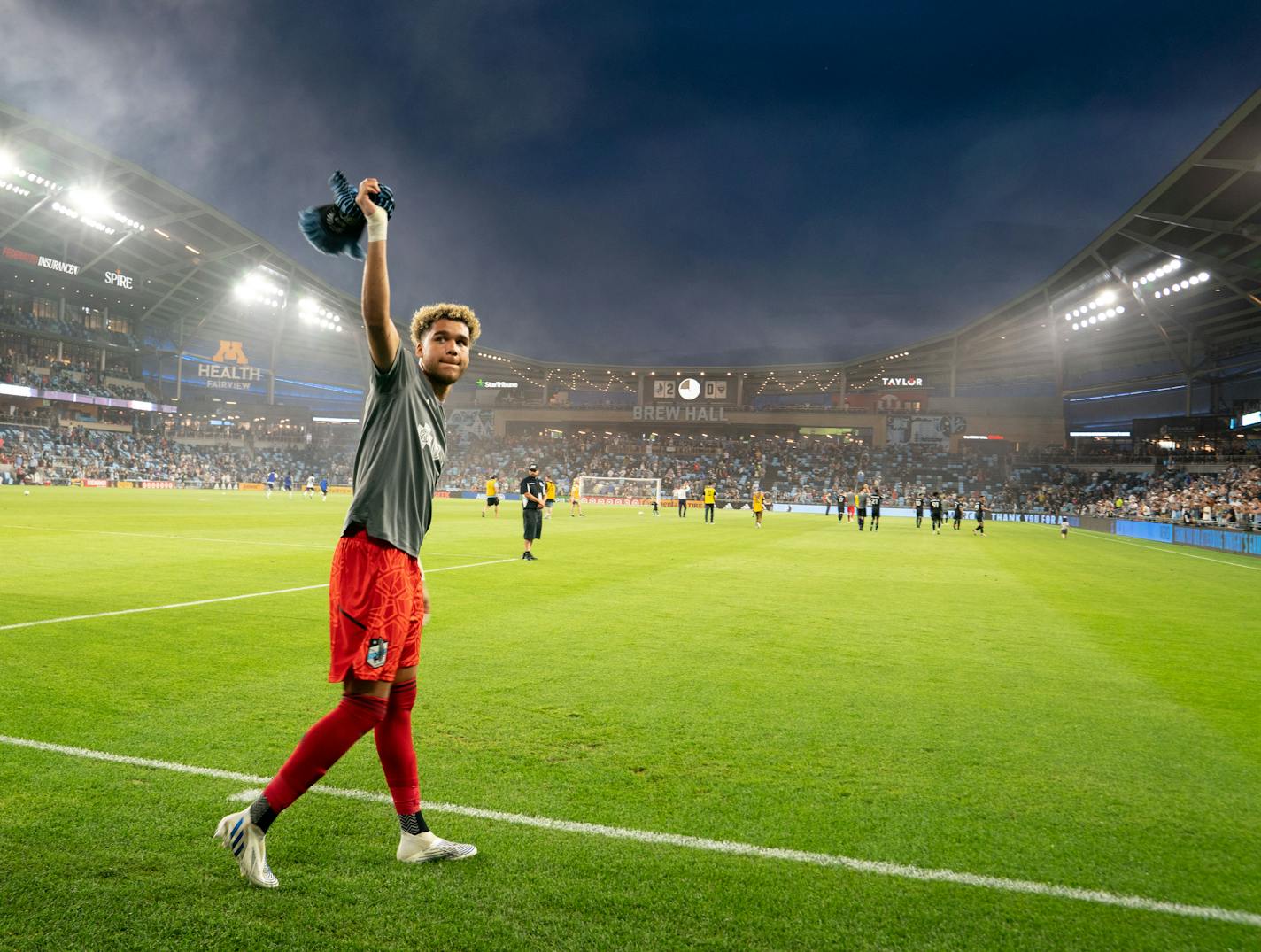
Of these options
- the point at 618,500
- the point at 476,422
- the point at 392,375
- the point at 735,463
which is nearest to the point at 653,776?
the point at 392,375

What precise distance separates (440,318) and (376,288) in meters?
0.58

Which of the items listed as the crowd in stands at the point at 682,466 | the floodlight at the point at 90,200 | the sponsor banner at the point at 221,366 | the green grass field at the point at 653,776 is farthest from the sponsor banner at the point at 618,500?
the green grass field at the point at 653,776

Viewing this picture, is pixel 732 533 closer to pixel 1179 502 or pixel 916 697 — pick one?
pixel 916 697

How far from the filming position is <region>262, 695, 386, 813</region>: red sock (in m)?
2.99

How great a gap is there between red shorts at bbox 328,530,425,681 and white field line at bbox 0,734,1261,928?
3.28 feet

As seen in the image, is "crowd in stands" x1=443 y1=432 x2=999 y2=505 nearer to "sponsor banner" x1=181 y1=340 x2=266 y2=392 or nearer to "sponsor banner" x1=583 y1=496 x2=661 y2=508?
"sponsor banner" x1=583 y1=496 x2=661 y2=508

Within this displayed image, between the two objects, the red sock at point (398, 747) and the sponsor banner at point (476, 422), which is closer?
the red sock at point (398, 747)

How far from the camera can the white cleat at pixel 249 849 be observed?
9.43ft

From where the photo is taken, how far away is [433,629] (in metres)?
8.12

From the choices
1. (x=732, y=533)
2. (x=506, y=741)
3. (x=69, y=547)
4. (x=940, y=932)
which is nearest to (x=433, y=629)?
(x=506, y=741)

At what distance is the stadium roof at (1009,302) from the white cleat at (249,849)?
32891mm

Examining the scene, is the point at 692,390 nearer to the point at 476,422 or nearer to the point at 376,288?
the point at 476,422

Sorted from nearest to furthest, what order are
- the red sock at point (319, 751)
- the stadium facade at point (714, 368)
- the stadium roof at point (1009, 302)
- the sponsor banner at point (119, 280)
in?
the red sock at point (319, 751), the stadium roof at point (1009, 302), the stadium facade at point (714, 368), the sponsor banner at point (119, 280)

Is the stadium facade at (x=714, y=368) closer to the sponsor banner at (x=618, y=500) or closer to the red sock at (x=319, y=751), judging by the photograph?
the sponsor banner at (x=618, y=500)
